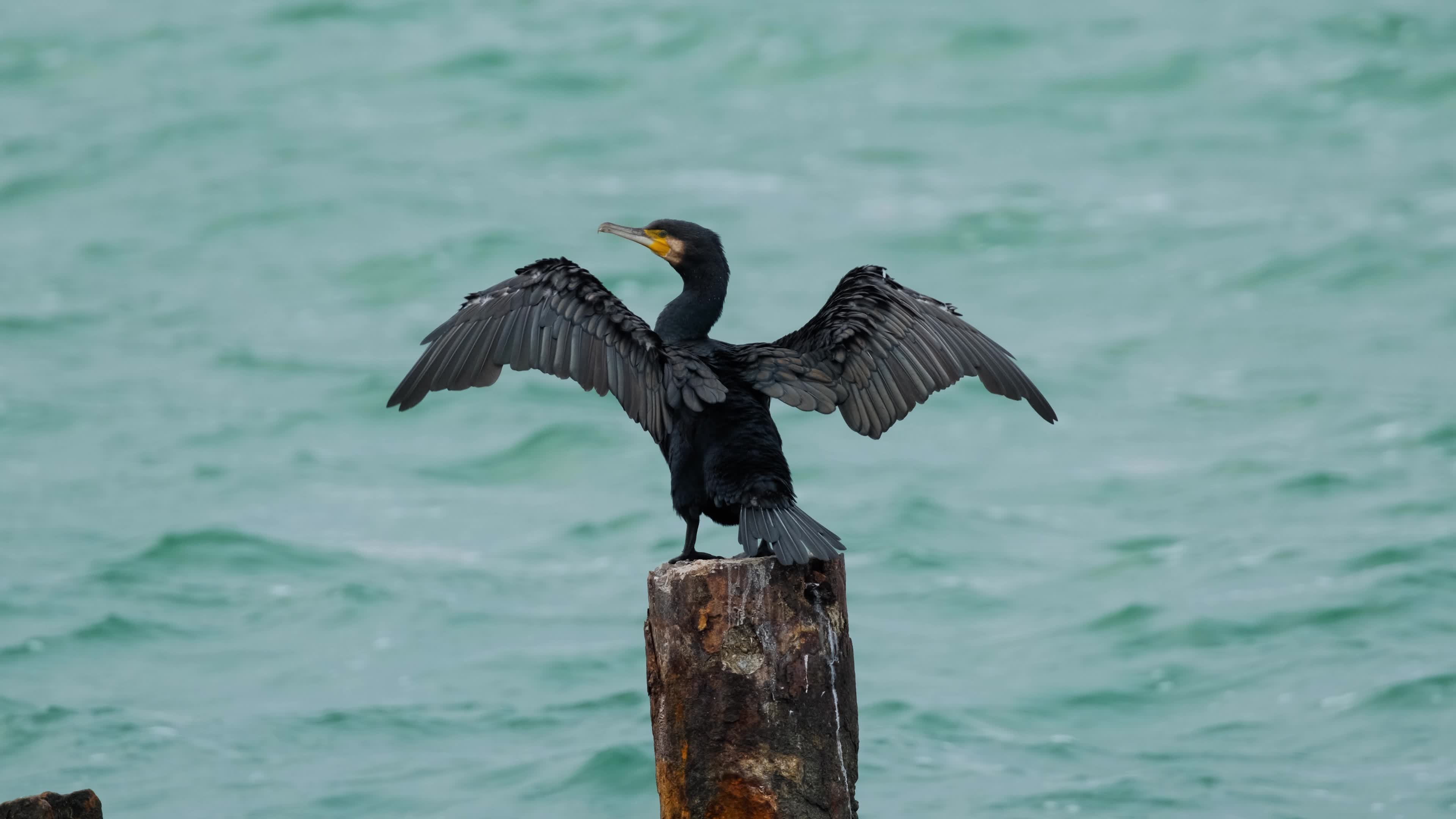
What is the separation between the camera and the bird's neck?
621 cm

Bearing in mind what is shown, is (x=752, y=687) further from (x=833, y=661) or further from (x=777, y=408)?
(x=777, y=408)

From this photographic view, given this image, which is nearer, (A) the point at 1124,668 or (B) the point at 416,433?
(A) the point at 1124,668

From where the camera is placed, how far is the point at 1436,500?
553 inches

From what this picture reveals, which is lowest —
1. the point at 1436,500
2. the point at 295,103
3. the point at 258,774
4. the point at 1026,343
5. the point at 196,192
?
the point at 258,774

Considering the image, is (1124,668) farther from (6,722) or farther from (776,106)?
(776,106)

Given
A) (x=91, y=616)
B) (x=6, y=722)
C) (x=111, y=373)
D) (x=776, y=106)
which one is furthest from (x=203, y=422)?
(x=776, y=106)

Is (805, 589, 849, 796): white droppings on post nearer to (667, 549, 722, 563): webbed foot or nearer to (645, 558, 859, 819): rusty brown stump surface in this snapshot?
(645, 558, 859, 819): rusty brown stump surface

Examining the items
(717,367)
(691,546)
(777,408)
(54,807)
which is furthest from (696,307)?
(777,408)

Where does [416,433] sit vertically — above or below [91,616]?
above

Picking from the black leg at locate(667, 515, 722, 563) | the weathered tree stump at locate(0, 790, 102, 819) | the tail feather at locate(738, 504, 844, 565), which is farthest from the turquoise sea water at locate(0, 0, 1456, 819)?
the weathered tree stump at locate(0, 790, 102, 819)

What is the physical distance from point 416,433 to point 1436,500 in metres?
8.84

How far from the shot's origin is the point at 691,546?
586cm

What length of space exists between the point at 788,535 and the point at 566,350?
1.03m

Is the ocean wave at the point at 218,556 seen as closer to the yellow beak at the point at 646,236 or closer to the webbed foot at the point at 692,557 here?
the yellow beak at the point at 646,236
